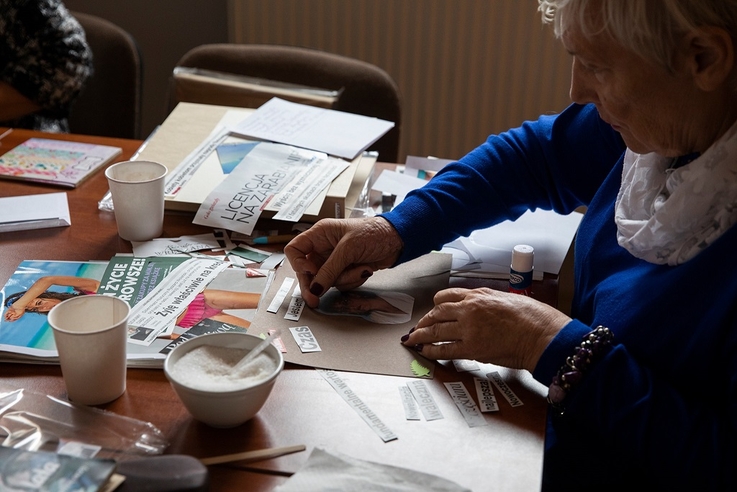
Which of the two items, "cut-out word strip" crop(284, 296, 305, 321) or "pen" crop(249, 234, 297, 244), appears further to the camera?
"pen" crop(249, 234, 297, 244)

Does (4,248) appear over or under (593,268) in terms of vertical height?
under

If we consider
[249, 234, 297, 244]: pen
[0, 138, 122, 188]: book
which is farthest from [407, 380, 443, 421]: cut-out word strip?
[0, 138, 122, 188]: book

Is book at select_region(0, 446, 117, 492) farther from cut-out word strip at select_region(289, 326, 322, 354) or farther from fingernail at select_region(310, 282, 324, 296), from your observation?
fingernail at select_region(310, 282, 324, 296)

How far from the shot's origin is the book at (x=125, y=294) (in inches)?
40.2

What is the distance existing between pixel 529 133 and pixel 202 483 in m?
0.94

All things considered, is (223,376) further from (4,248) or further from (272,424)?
(4,248)

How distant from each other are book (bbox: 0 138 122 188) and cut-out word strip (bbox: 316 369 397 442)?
800 mm

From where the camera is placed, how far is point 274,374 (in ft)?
2.84

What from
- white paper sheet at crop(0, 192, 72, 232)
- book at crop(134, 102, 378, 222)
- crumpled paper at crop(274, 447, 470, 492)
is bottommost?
white paper sheet at crop(0, 192, 72, 232)

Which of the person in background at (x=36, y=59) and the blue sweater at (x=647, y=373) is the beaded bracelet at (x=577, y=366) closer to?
the blue sweater at (x=647, y=373)

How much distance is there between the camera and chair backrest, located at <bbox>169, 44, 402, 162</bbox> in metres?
1.99

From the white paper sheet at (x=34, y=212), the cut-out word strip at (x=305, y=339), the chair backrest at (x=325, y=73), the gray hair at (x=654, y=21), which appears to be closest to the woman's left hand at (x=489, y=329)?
the cut-out word strip at (x=305, y=339)

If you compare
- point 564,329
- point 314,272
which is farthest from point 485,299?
point 314,272

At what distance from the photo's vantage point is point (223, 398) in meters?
0.84
